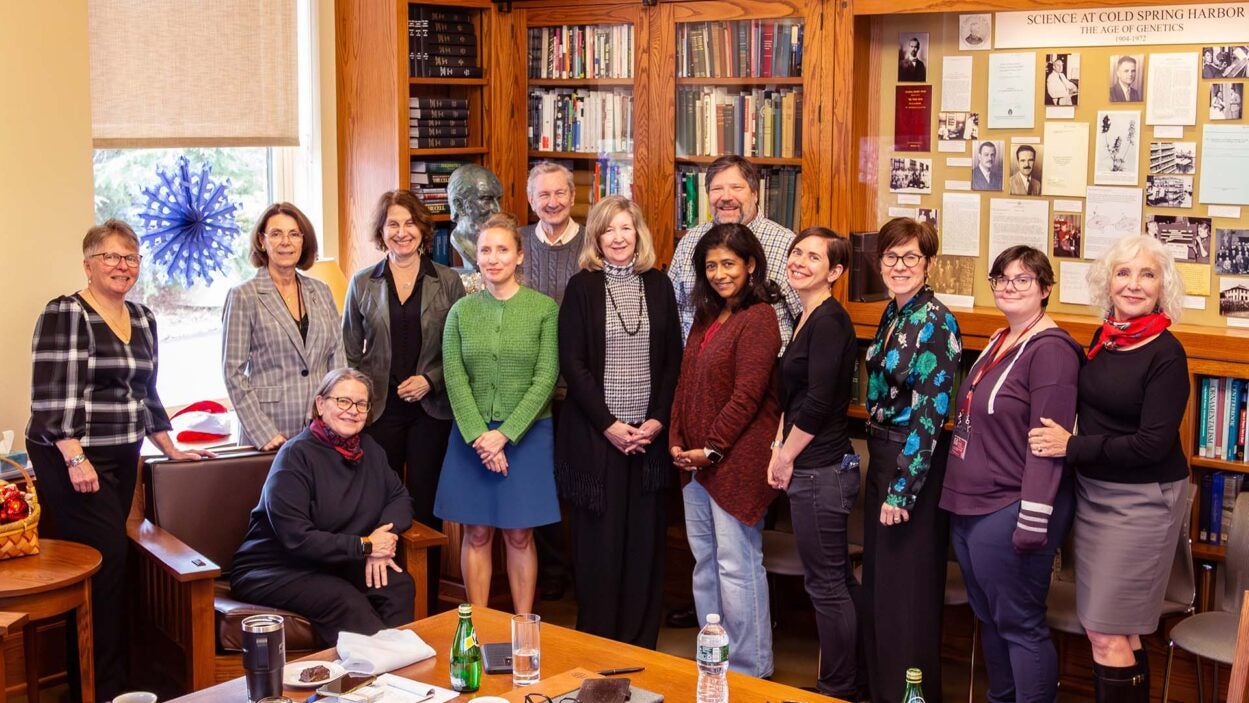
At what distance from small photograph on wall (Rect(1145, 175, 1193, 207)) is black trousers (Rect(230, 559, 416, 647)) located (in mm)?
2862

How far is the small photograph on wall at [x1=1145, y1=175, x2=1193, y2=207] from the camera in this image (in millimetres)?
4707

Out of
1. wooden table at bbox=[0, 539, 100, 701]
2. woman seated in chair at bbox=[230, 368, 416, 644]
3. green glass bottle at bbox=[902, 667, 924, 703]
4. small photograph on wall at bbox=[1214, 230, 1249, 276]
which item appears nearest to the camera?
green glass bottle at bbox=[902, 667, 924, 703]

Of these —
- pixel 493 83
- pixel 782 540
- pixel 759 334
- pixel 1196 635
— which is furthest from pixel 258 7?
pixel 1196 635

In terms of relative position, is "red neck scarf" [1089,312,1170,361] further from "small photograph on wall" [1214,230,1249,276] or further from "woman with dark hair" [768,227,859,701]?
"small photograph on wall" [1214,230,1249,276]

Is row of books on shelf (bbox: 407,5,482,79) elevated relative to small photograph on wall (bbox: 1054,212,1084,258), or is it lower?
elevated

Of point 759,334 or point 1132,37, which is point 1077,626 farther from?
point 1132,37

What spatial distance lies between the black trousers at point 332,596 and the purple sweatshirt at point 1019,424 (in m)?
1.76

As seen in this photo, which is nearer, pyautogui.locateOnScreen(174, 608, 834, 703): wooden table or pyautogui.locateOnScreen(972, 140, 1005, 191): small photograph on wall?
pyautogui.locateOnScreen(174, 608, 834, 703): wooden table

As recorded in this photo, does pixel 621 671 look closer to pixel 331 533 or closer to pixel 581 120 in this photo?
pixel 331 533

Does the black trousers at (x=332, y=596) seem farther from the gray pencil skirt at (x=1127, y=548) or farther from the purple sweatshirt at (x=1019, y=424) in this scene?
the gray pencil skirt at (x=1127, y=548)

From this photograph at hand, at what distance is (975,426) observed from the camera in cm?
398

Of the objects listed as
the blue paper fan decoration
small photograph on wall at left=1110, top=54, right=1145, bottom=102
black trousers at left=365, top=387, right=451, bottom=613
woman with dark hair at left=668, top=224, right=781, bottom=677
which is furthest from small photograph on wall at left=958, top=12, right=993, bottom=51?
the blue paper fan decoration

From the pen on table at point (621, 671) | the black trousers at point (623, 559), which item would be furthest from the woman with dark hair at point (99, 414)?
the pen on table at point (621, 671)

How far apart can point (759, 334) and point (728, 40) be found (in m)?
1.69
